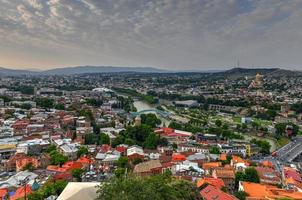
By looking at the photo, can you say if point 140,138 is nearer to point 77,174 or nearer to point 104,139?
point 104,139

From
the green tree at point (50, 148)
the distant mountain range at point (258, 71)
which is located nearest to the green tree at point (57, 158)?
the green tree at point (50, 148)

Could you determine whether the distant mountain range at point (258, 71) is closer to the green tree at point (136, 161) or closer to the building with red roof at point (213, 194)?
the green tree at point (136, 161)

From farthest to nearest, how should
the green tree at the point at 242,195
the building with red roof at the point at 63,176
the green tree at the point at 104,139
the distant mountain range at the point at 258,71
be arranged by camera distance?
the distant mountain range at the point at 258,71, the green tree at the point at 104,139, the building with red roof at the point at 63,176, the green tree at the point at 242,195

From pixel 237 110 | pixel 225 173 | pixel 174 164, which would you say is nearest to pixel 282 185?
pixel 225 173

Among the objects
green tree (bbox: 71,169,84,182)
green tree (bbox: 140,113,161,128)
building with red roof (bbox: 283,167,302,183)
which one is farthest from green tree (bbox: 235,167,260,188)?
green tree (bbox: 140,113,161,128)

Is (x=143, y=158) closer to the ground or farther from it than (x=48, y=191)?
closer to the ground

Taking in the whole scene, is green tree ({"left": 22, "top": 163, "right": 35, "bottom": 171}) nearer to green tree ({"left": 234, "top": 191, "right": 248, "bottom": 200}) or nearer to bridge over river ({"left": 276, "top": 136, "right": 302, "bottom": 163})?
green tree ({"left": 234, "top": 191, "right": 248, "bottom": 200})

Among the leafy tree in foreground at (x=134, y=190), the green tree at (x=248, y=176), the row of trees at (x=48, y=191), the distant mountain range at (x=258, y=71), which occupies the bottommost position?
the green tree at (x=248, y=176)

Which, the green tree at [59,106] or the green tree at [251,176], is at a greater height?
the green tree at [251,176]

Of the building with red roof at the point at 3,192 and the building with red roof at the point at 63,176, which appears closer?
the building with red roof at the point at 3,192

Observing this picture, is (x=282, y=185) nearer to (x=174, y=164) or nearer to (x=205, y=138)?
(x=174, y=164)

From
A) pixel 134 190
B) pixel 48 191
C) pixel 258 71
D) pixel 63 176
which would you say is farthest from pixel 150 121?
pixel 258 71
